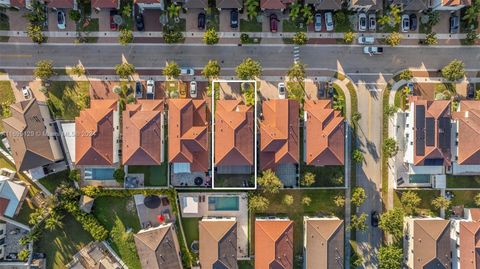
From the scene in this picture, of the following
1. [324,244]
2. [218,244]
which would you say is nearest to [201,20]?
[218,244]

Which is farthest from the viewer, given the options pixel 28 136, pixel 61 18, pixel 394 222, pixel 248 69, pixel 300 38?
pixel 61 18

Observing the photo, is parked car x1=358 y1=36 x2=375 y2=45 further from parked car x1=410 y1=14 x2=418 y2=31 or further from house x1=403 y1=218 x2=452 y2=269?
house x1=403 y1=218 x2=452 y2=269

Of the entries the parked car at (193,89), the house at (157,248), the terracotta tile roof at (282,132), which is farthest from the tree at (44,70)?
the terracotta tile roof at (282,132)

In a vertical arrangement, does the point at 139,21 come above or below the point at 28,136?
above

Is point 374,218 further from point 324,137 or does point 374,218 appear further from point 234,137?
point 234,137

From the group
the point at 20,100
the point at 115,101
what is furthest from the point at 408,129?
the point at 20,100

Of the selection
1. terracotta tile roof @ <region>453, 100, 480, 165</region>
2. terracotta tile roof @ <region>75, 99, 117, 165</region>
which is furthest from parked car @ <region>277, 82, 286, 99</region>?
terracotta tile roof @ <region>453, 100, 480, 165</region>

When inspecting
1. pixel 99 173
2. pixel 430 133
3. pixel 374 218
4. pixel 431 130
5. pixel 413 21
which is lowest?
pixel 374 218

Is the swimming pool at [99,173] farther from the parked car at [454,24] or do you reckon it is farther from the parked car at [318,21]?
the parked car at [454,24]
